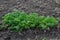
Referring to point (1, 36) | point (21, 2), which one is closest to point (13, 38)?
point (1, 36)

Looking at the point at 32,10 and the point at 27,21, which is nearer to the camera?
the point at 27,21

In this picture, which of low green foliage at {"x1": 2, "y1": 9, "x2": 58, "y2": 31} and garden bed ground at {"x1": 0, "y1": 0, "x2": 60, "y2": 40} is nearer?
garden bed ground at {"x1": 0, "y1": 0, "x2": 60, "y2": 40}

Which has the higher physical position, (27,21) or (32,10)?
(27,21)

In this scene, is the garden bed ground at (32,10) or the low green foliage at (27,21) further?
the low green foliage at (27,21)
